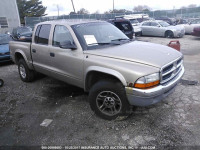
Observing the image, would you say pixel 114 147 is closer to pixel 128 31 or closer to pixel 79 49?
pixel 79 49

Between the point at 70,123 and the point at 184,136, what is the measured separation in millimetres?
1983

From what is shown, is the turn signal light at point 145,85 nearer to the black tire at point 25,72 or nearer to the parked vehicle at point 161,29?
the black tire at point 25,72

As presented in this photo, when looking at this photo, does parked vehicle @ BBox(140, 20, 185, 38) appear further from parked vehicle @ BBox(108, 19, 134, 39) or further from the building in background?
the building in background

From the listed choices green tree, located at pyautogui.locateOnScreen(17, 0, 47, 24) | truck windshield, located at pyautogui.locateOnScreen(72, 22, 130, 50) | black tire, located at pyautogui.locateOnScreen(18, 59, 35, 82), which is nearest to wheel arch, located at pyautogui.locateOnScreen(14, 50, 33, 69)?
black tire, located at pyautogui.locateOnScreen(18, 59, 35, 82)

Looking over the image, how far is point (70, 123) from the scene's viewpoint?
3.22 m

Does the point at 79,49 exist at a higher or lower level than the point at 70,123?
higher

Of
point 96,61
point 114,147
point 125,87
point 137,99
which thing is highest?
point 96,61

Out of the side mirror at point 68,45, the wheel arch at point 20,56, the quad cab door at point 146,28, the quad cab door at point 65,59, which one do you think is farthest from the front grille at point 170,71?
the quad cab door at point 146,28

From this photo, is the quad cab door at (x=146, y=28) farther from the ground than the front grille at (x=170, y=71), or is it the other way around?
the quad cab door at (x=146, y=28)

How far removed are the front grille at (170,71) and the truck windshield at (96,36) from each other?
1.16m

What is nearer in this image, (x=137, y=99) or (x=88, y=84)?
(x=137, y=99)

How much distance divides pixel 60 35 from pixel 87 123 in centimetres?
200

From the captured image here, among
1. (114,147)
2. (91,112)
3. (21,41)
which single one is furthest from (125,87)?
(21,41)

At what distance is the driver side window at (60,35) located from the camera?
3578mm
